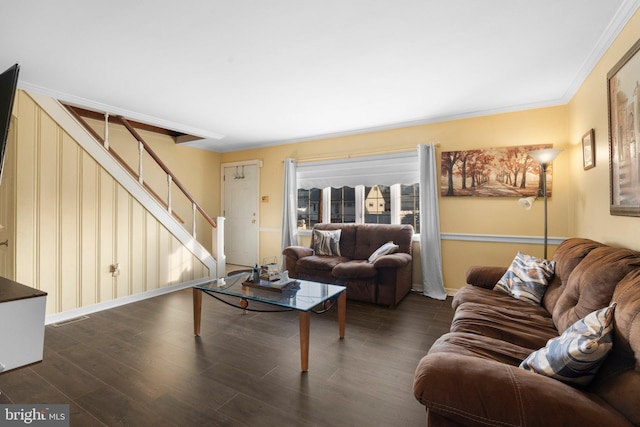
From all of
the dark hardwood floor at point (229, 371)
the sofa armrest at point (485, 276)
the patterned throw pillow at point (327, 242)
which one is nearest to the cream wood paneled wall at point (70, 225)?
the dark hardwood floor at point (229, 371)

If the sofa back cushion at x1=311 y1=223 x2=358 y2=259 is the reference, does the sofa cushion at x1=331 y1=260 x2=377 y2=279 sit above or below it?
below

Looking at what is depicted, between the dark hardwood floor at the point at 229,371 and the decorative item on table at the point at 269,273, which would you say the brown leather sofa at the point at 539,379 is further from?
the decorative item on table at the point at 269,273

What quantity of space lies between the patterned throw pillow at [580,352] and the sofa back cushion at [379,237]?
2764mm

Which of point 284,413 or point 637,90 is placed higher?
point 637,90

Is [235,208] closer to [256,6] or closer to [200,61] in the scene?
[200,61]

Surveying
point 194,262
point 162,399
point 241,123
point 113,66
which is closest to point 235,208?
point 194,262

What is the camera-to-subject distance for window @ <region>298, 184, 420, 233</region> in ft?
15.1

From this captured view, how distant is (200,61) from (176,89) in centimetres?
77

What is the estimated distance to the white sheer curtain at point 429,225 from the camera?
13.5 ft

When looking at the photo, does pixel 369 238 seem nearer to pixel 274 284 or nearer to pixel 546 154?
pixel 274 284

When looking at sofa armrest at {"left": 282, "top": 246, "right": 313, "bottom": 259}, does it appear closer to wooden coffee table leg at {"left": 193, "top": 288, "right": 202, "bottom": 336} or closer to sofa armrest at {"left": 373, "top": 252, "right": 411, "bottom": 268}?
sofa armrest at {"left": 373, "top": 252, "right": 411, "bottom": 268}

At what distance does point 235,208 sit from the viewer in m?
6.27

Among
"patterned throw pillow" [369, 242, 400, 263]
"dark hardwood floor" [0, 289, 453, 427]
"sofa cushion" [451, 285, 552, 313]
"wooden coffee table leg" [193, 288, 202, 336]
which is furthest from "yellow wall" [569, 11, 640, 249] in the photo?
"wooden coffee table leg" [193, 288, 202, 336]

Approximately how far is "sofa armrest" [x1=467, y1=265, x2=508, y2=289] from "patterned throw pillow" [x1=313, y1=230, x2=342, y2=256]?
1961 mm
